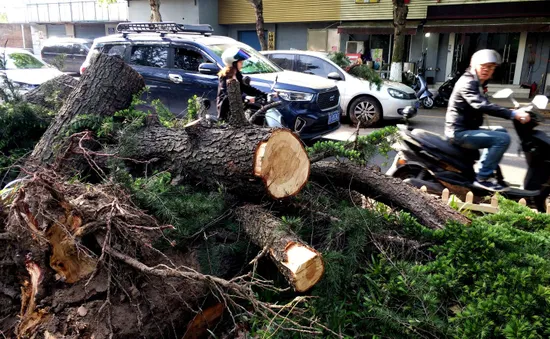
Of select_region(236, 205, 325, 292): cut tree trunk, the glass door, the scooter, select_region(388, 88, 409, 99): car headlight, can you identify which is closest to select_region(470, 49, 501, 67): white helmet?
the scooter

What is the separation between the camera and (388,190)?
3768 mm

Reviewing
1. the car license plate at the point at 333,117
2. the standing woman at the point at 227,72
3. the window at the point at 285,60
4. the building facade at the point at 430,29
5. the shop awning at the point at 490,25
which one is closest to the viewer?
the standing woman at the point at 227,72

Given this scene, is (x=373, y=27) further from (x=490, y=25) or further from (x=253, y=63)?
(x=253, y=63)

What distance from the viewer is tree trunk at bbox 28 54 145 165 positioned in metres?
4.34

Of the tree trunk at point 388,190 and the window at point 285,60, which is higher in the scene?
the window at point 285,60

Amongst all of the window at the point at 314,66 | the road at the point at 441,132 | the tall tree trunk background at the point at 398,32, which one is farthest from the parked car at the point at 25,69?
the tall tree trunk background at the point at 398,32

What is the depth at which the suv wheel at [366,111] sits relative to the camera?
10.6m

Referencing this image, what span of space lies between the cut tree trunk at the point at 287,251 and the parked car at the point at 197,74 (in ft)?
13.9

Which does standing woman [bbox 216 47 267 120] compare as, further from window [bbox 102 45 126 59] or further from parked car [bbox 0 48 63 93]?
parked car [bbox 0 48 63 93]

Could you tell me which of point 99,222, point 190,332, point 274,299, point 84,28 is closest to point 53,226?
point 99,222

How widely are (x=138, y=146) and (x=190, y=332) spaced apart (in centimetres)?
182

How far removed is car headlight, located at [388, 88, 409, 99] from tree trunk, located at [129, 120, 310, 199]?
772 centimetres

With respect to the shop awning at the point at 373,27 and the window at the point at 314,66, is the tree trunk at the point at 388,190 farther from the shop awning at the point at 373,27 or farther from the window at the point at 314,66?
the shop awning at the point at 373,27

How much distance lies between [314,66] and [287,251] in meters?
8.99
